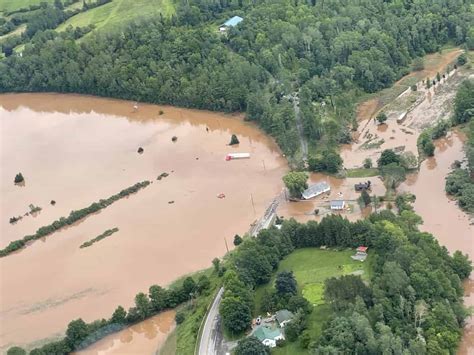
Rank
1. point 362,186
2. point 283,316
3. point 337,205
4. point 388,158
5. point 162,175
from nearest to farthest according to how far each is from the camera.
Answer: point 283,316, point 337,205, point 362,186, point 388,158, point 162,175

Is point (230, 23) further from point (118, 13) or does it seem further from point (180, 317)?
point (180, 317)

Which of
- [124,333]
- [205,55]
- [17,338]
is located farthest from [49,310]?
[205,55]

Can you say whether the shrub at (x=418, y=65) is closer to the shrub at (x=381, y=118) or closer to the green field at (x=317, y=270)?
the shrub at (x=381, y=118)

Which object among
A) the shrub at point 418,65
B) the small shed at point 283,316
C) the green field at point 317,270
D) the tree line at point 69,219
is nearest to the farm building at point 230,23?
the shrub at point 418,65

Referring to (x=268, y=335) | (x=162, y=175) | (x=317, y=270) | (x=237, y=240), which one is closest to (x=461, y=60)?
(x=162, y=175)

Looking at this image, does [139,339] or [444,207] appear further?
[444,207]

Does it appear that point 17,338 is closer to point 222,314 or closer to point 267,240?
point 222,314
